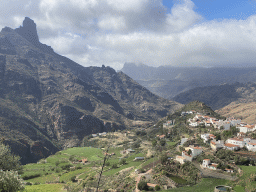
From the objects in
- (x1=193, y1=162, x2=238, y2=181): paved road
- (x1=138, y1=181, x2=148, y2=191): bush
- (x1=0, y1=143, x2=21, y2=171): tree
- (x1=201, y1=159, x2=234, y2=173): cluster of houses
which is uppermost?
(x1=0, y1=143, x2=21, y2=171): tree

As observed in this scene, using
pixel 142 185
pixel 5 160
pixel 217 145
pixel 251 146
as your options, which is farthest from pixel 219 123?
pixel 5 160

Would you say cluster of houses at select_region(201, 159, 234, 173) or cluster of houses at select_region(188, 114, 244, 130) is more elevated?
cluster of houses at select_region(188, 114, 244, 130)

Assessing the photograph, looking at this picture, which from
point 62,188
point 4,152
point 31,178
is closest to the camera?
point 4,152

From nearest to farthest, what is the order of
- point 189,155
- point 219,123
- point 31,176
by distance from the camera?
1. point 189,155
2. point 31,176
3. point 219,123

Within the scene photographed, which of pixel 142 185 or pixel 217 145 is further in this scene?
pixel 217 145

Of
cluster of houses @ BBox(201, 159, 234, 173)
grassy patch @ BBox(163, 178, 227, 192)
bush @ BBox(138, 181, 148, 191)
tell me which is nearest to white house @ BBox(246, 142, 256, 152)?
cluster of houses @ BBox(201, 159, 234, 173)

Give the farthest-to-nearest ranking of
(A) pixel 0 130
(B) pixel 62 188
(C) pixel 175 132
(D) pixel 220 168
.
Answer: (A) pixel 0 130 < (C) pixel 175 132 < (B) pixel 62 188 < (D) pixel 220 168

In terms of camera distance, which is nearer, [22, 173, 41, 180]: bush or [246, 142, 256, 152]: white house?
[246, 142, 256, 152]: white house

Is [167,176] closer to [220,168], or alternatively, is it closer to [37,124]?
[220,168]

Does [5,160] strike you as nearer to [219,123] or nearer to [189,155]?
[189,155]

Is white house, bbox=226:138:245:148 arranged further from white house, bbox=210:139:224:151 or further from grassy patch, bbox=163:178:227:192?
grassy patch, bbox=163:178:227:192

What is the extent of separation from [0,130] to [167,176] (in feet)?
459

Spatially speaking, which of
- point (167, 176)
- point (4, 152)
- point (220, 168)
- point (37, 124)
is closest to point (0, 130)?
point (37, 124)

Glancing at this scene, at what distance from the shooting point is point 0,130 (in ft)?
446
